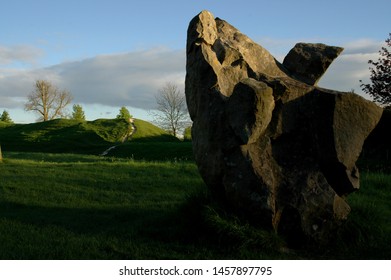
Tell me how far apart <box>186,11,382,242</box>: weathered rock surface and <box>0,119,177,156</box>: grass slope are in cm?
2590

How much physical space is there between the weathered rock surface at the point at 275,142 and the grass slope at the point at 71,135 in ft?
85.0

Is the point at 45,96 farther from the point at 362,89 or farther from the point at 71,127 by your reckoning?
the point at 362,89

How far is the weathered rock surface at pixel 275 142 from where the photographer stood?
25.5ft

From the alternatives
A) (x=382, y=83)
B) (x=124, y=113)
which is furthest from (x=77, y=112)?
(x=382, y=83)

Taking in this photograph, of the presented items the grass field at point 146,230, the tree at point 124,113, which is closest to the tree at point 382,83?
the grass field at point 146,230

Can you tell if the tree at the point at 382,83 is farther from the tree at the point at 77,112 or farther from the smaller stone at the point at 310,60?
the tree at the point at 77,112

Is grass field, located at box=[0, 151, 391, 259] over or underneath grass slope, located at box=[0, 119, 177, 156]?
underneath

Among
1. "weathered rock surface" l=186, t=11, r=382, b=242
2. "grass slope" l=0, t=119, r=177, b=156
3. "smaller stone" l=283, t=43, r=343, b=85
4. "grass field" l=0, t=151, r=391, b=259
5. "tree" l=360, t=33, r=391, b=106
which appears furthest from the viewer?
"grass slope" l=0, t=119, r=177, b=156

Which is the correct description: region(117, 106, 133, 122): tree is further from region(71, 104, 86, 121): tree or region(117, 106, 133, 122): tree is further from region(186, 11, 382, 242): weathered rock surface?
region(186, 11, 382, 242): weathered rock surface

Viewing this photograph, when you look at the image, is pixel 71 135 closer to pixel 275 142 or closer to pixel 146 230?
pixel 146 230

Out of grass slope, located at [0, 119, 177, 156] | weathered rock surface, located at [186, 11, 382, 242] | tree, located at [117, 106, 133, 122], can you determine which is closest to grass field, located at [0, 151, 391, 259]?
weathered rock surface, located at [186, 11, 382, 242]

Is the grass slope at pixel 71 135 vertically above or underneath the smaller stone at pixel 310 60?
underneath

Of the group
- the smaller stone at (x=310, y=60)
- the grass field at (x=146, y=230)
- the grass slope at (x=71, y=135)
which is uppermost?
the smaller stone at (x=310, y=60)

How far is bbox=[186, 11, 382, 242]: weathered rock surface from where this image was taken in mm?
7766
